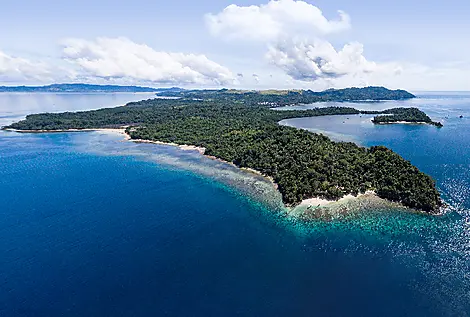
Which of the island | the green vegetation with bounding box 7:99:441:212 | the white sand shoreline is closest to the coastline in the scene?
the white sand shoreline

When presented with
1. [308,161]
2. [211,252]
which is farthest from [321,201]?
[211,252]

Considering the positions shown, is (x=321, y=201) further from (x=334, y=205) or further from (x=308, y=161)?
(x=308, y=161)

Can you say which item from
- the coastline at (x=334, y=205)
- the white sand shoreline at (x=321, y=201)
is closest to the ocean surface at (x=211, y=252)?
the coastline at (x=334, y=205)

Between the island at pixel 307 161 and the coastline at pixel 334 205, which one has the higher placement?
the island at pixel 307 161

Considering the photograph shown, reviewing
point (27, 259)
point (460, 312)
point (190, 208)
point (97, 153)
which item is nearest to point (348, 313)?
point (460, 312)

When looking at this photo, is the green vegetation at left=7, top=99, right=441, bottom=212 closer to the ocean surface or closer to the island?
the island

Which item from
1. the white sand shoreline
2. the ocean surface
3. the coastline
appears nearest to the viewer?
the ocean surface

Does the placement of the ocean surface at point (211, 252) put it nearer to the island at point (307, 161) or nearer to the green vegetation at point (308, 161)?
the island at point (307, 161)

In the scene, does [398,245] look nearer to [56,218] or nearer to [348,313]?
[348,313]

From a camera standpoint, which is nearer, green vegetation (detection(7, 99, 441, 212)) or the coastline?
the coastline
